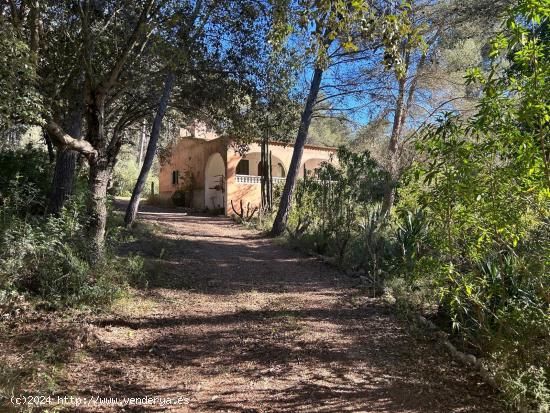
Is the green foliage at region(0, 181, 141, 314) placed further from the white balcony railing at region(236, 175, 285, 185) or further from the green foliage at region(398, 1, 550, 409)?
the white balcony railing at region(236, 175, 285, 185)

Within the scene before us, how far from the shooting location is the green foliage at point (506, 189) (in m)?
2.86

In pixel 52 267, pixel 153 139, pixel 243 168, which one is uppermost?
pixel 243 168

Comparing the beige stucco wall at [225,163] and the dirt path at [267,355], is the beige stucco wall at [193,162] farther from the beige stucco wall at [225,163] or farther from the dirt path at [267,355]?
the dirt path at [267,355]

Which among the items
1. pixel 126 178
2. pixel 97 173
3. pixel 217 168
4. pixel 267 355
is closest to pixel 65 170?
pixel 97 173

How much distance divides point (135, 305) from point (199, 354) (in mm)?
1792

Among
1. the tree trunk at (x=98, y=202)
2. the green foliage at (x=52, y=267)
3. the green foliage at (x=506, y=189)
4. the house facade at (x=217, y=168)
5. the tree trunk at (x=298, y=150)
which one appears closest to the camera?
the green foliage at (x=506, y=189)

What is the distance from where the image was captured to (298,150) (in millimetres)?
13852

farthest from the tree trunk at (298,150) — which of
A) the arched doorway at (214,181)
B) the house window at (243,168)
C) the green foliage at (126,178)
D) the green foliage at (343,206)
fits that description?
the green foliage at (126,178)

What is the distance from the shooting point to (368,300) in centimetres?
703

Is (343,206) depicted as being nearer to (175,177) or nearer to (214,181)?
(214,181)

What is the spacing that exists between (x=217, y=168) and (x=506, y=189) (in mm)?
21243

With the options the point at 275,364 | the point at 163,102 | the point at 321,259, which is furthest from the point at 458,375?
the point at 163,102

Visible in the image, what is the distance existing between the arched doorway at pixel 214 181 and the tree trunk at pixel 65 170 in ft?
40.6

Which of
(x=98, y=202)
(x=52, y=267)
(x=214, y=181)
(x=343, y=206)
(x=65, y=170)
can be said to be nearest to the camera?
(x=52, y=267)
